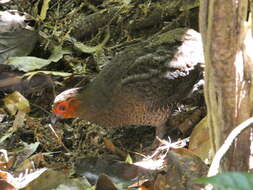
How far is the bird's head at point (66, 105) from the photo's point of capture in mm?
Answer: 3668

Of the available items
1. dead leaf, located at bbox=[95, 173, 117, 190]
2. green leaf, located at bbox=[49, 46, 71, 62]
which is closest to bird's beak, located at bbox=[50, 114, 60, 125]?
green leaf, located at bbox=[49, 46, 71, 62]

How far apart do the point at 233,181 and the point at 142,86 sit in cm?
268

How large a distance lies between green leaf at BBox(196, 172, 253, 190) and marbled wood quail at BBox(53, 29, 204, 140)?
8.71 ft

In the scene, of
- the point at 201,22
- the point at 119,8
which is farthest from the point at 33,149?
the point at 201,22

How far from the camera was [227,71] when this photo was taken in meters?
1.61

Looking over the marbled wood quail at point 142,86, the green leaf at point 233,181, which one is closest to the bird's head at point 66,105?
the marbled wood quail at point 142,86

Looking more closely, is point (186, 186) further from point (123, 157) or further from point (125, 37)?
point (125, 37)

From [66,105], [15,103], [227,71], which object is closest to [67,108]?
[66,105]

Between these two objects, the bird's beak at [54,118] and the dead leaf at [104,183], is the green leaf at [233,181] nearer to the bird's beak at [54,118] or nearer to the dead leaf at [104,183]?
the dead leaf at [104,183]

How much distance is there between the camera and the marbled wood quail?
141 inches

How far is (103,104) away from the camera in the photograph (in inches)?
149

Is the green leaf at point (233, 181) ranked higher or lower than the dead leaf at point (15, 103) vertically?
higher

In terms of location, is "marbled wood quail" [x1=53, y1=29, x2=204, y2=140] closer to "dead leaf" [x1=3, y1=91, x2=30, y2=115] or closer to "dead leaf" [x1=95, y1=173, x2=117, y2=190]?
"dead leaf" [x1=3, y1=91, x2=30, y2=115]

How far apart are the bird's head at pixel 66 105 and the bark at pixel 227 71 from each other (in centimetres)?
209
